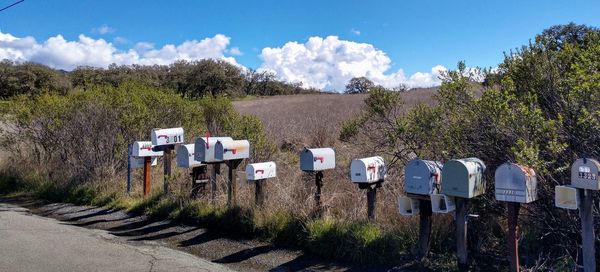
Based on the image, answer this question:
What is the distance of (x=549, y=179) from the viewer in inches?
189

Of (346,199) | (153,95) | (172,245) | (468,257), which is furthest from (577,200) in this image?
(153,95)

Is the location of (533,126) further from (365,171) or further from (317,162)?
(317,162)

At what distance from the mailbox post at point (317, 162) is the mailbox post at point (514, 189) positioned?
8.10 ft

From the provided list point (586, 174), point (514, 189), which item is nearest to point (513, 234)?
point (514, 189)

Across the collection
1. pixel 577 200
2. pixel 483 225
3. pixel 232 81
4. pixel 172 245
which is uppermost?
pixel 232 81

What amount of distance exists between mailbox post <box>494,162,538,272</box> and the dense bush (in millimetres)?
150

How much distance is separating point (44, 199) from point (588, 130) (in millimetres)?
9735

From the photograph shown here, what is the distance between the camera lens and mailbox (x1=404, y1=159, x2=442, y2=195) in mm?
4973

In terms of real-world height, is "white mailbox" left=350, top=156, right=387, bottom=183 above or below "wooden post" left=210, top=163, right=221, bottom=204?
above

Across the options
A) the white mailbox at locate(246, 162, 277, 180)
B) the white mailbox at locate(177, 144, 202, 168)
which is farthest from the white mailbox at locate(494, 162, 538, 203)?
the white mailbox at locate(177, 144, 202, 168)

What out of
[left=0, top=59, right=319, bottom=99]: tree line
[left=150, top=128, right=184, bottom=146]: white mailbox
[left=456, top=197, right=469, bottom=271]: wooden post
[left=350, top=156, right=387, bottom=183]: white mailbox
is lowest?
[left=456, top=197, right=469, bottom=271]: wooden post

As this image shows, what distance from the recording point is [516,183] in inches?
165

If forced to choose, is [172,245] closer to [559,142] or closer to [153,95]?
[559,142]

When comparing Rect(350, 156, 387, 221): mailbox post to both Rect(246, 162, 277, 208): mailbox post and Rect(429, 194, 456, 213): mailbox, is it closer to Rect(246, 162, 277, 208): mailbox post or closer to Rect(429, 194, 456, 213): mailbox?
Rect(429, 194, 456, 213): mailbox
